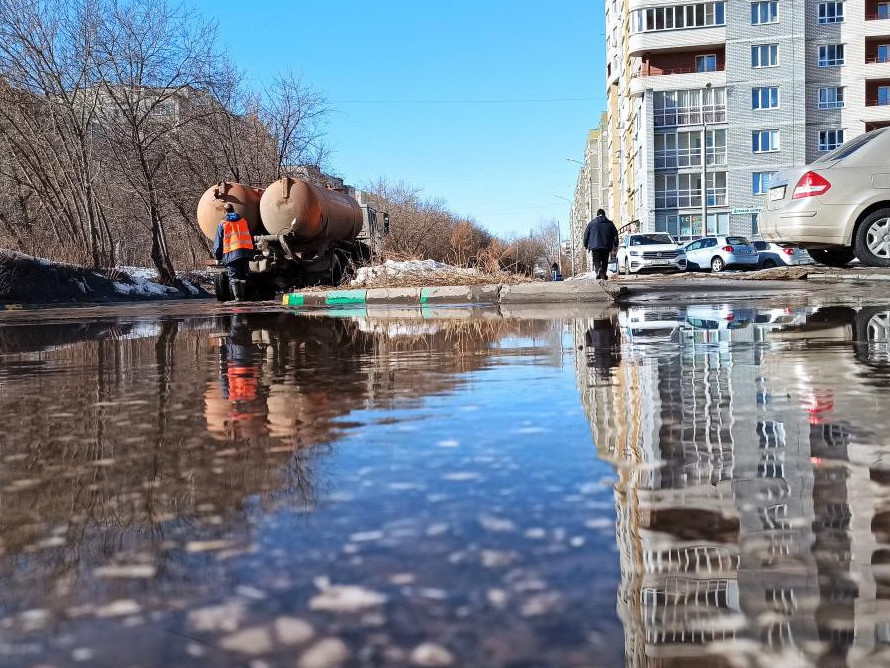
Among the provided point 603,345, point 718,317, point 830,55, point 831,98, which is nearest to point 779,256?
point 831,98

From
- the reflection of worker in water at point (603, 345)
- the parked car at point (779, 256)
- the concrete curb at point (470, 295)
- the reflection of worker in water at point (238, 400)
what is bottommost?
the reflection of worker in water at point (238, 400)

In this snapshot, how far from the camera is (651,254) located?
30.4 metres

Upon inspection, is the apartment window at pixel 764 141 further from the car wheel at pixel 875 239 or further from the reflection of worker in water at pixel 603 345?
the reflection of worker in water at pixel 603 345

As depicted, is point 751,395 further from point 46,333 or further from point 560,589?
point 46,333

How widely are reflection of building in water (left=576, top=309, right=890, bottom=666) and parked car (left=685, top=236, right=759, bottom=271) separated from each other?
28906mm

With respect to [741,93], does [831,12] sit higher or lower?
higher

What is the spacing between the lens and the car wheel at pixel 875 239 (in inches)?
418

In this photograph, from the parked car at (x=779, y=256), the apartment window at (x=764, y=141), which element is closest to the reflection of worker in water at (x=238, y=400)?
the parked car at (x=779, y=256)

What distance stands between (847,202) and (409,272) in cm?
714

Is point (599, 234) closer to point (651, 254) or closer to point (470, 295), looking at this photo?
point (470, 295)

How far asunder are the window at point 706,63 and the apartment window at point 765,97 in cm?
297

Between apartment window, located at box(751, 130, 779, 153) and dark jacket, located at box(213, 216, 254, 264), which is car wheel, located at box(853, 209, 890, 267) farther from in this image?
apartment window, located at box(751, 130, 779, 153)

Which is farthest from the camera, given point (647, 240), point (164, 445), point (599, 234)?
point (647, 240)

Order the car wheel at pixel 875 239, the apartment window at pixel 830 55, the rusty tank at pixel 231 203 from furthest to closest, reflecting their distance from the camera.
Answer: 1. the apartment window at pixel 830 55
2. the rusty tank at pixel 231 203
3. the car wheel at pixel 875 239
